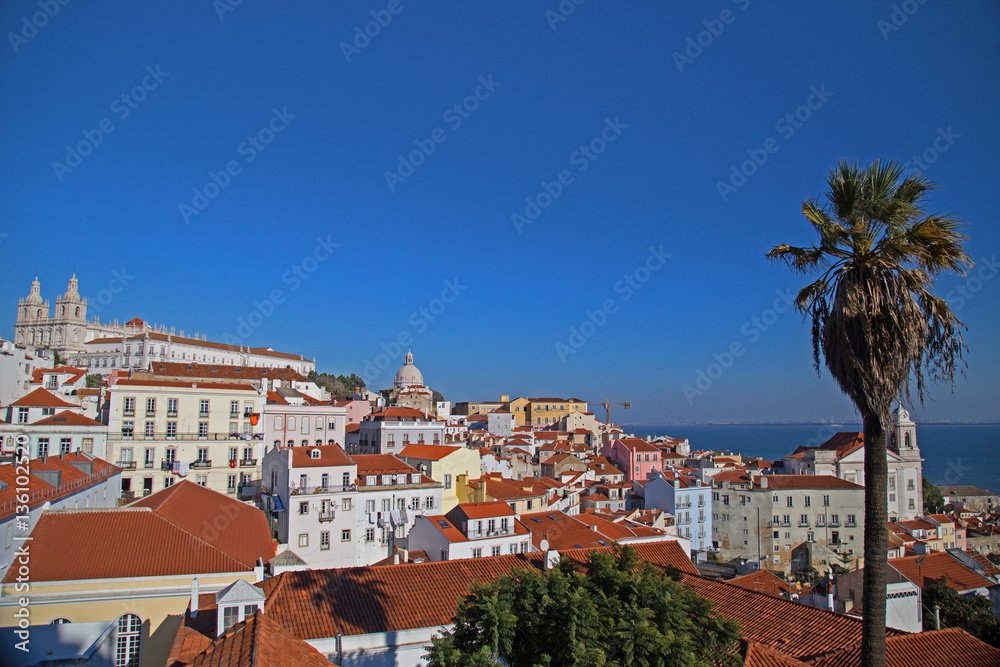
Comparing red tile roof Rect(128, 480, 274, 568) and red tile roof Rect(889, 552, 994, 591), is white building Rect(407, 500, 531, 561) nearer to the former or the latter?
Result: red tile roof Rect(128, 480, 274, 568)

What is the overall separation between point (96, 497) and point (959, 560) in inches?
1764

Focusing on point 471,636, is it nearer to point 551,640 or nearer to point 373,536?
point 551,640

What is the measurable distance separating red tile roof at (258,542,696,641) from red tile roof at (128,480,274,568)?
3.63m

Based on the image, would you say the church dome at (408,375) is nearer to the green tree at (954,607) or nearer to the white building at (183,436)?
the white building at (183,436)

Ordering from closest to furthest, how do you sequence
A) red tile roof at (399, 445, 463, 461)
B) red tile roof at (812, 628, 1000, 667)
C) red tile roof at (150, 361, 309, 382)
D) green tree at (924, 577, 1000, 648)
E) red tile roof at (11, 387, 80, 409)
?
red tile roof at (812, 628, 1000, 667)
green tree at (924, 577, 1000, 648)
red tile roof at (11, 387, 80, 409)
red tile roof at (399, 445, 463, 461)
red tile roof at (150, 361, 309, 382)

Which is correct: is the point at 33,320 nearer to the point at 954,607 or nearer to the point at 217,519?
the point at 217,519

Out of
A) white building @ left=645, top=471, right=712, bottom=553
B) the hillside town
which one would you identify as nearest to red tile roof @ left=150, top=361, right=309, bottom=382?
the hillside town

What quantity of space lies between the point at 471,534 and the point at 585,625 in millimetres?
20512

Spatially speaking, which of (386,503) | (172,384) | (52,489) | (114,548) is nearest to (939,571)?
(386,503)

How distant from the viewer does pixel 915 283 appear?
288 inches

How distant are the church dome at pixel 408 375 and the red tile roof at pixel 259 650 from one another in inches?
3539

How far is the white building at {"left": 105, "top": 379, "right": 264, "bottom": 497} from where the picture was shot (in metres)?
34.9

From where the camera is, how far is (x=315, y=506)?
32812mm

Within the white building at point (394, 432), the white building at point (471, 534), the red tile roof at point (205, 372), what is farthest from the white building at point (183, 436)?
the red tile roof at point (205, 372)
